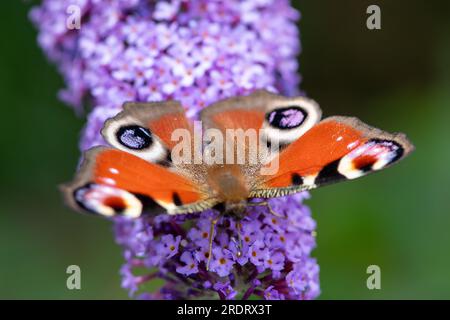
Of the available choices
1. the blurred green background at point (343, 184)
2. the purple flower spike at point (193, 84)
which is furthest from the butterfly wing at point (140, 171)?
the blurred green background at point (343, 184)

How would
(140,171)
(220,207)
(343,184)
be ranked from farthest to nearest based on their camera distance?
(343,184)
(220,207)
(140,171)

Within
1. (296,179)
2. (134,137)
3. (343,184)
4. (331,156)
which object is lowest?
(296,179)

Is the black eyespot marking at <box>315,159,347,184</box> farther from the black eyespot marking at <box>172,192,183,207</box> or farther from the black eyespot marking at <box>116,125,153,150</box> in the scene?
the black eyespot marking at <box>116,125,153,150</box>

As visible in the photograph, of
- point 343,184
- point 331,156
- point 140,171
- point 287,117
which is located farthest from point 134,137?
point 343,184

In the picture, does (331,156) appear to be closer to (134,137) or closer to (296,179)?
(296,179)

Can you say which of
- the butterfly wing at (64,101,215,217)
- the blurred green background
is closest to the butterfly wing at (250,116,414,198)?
the butterfly wing at (64,101,215,217)

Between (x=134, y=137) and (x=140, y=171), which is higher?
(x=134, y=137)

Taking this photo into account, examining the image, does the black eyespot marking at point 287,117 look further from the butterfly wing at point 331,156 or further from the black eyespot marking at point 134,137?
the black eyespot marking at point 134,137
